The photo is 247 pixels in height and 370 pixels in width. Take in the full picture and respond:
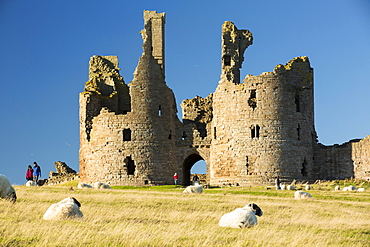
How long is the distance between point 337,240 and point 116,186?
2938 centimetres

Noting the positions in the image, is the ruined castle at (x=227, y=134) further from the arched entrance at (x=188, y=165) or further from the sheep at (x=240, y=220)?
the sheep at (x=240, y=220)

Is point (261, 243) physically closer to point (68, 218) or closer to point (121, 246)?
point (121, 246)

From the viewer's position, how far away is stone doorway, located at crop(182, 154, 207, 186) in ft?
178

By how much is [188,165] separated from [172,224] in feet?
114

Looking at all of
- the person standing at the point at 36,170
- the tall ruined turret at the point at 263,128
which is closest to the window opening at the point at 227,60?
the tall ruined turret at the point at 263,128

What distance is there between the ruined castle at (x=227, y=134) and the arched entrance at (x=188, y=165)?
894mm

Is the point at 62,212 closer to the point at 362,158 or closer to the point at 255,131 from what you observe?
the point at 255,131

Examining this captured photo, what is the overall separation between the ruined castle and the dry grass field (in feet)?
59.1

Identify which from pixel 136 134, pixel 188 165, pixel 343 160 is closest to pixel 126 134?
pixel 136 134

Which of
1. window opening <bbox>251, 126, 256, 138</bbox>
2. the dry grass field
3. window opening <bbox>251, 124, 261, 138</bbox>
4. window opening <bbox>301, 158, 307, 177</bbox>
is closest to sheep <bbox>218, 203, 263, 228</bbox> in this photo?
the dry grass field

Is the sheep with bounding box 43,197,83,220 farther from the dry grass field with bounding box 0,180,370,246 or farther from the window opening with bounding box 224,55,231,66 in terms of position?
the window opening with bounding box 224,55,231,66

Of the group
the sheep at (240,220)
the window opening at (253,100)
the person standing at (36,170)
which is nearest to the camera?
the sheep at (240,220)

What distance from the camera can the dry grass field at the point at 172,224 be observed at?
1852cm

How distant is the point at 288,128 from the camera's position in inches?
1949
